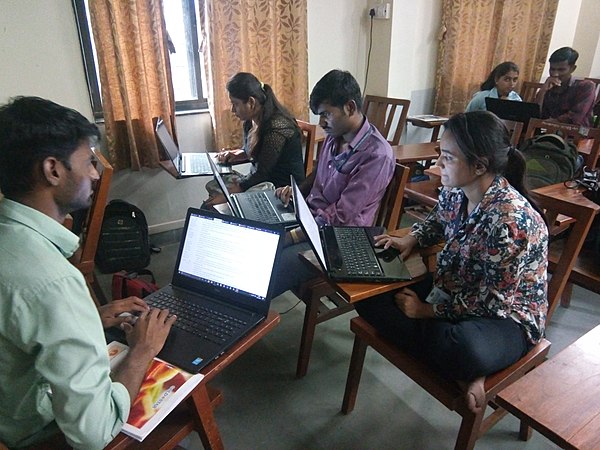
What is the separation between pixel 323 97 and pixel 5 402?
135 cm

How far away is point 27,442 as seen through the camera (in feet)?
2.48

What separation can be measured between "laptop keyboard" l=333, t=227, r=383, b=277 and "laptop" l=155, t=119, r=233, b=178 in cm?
112

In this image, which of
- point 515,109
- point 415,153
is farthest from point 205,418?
point 515,109

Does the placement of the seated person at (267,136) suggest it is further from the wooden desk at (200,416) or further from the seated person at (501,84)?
the seated person at (501,84)

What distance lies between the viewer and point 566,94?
349 cm

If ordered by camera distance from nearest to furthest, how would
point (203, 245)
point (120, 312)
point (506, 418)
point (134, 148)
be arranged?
1. point (120, 312)
2. point (203, 245)
3. point (506, 418)
4. point (134, 148)

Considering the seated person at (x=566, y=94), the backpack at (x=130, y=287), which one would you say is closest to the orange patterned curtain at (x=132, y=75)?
the backpack at (x=130, y=287)

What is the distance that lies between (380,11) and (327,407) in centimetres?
274

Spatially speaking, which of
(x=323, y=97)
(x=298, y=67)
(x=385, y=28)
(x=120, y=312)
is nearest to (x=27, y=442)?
(x=120, y=312)

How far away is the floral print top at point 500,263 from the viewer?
1044mm

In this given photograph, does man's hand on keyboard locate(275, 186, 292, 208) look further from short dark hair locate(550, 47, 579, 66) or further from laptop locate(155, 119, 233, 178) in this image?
short dark hair locate(550, 47, 579, 66)

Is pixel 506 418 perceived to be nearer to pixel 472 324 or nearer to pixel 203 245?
pixel 472 324

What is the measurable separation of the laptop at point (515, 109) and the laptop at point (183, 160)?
1897 mm

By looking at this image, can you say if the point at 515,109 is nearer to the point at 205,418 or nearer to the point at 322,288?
the point at 322,288
